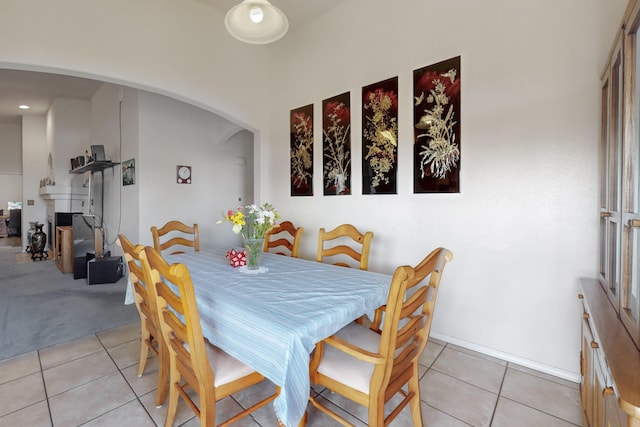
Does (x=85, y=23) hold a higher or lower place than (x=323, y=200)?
higher

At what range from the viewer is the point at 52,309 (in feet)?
10.7

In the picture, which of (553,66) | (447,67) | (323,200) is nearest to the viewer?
(553,66)

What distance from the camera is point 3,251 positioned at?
720cm

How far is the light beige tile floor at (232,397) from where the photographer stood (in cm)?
162

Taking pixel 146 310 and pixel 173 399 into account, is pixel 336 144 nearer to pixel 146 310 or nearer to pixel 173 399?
pixel 146 310

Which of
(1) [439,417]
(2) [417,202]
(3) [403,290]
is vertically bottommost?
(1) [439,417]

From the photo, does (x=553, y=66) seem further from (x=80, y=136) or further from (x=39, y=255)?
(x=39, y=255)

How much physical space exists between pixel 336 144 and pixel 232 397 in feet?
7.82

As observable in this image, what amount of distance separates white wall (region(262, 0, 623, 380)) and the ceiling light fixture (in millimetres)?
1241

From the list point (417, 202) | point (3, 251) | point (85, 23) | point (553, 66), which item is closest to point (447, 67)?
point (553, 66)

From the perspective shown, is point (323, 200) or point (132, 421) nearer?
point (132, 421)

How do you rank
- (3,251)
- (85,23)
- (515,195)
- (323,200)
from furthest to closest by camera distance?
(3,251)
(323,200)
(85,23)
(515,195)

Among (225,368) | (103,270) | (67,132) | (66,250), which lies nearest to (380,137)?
(225,368)

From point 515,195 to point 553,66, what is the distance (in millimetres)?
865
